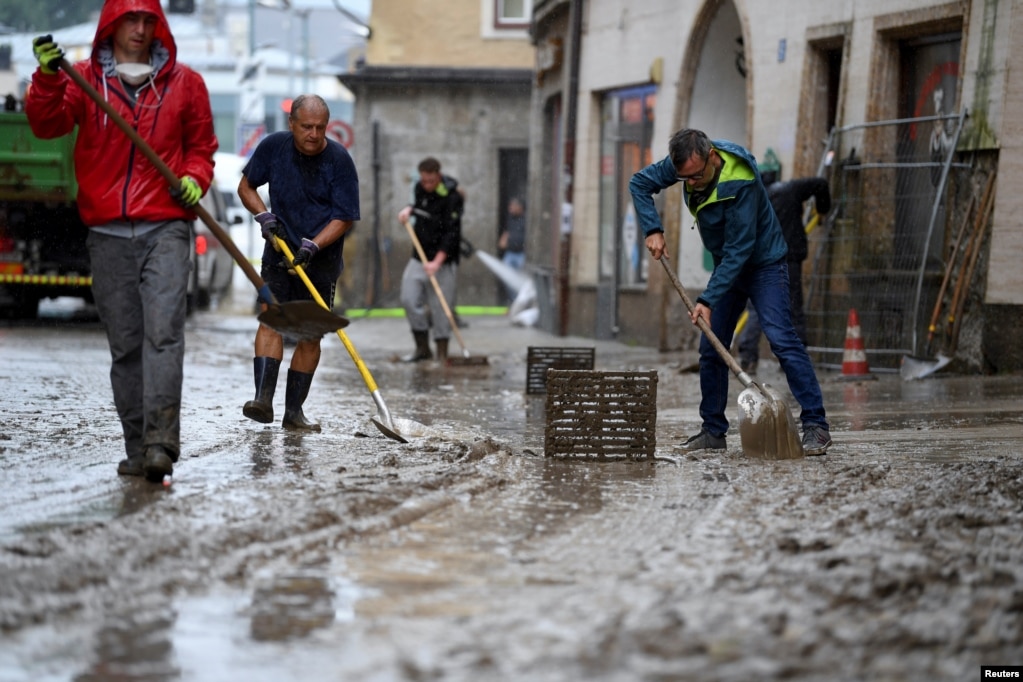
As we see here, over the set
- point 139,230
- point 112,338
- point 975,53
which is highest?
point 975,53

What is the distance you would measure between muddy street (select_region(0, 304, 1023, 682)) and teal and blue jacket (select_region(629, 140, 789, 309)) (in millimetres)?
927

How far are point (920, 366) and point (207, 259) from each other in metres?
12.4

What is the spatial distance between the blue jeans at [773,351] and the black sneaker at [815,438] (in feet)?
0.09

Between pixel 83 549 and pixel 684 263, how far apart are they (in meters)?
12.7

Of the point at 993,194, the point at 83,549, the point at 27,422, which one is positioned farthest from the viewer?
the point at 993,194

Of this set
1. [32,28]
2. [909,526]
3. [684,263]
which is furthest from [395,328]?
[32,28]

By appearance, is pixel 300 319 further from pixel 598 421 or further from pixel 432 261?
pixel 432 261

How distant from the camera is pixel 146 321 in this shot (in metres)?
6.54

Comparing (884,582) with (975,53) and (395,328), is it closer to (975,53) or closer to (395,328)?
(975,53)

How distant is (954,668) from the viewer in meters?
3.78

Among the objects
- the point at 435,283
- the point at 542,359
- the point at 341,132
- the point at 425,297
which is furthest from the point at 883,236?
the point at 341,132

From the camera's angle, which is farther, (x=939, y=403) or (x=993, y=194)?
(x=993, y=194)

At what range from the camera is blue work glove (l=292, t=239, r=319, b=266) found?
823 centimetres

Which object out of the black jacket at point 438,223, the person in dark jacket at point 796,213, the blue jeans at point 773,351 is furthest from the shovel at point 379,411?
the black jacket at point 438,223
